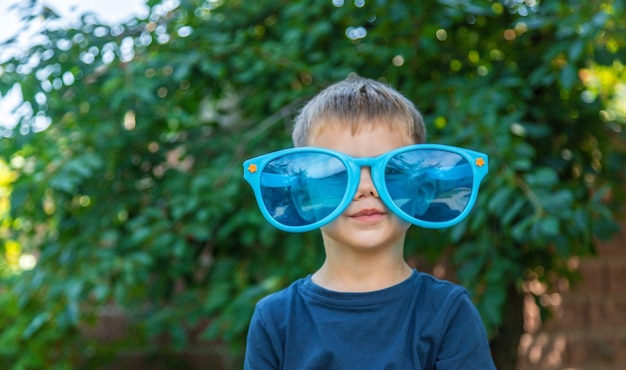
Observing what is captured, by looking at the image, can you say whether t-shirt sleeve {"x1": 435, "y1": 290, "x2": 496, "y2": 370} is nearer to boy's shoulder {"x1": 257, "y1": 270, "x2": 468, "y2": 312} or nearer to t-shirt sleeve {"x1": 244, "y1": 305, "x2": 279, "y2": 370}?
boy's shoulder {"x1": 257, "y1": 270, "x2": 468, "y2": 312}

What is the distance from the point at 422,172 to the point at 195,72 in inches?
74.9

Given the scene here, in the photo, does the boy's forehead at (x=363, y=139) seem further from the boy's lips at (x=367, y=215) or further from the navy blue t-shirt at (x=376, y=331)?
the navy blue t-shirt at (x=376, y=331)

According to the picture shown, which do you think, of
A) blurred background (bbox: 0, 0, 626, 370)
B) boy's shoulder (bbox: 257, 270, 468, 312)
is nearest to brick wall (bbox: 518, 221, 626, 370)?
blurred background (bbox: 0, 0, 626, 370)

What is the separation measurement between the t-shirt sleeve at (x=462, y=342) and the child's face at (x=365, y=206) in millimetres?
178

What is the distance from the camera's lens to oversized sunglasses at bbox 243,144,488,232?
5.22 ft

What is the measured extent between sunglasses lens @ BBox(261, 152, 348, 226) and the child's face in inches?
1.4

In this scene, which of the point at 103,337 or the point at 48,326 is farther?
the point at 103,337

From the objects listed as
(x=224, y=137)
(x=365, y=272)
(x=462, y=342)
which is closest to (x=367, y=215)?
(x=365, y=272)

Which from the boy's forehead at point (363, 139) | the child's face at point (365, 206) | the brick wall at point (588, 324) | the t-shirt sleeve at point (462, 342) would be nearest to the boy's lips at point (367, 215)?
the child's face at point (365, 206)

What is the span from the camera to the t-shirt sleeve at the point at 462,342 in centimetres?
160

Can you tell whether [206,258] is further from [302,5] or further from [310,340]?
[310,340]

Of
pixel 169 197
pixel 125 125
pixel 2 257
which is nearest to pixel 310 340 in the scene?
pixel 169 197

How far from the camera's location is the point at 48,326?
10.6 ft

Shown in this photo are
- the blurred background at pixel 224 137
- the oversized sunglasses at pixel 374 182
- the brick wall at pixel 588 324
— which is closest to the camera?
the oversized sunglasses at pixel 374 182
